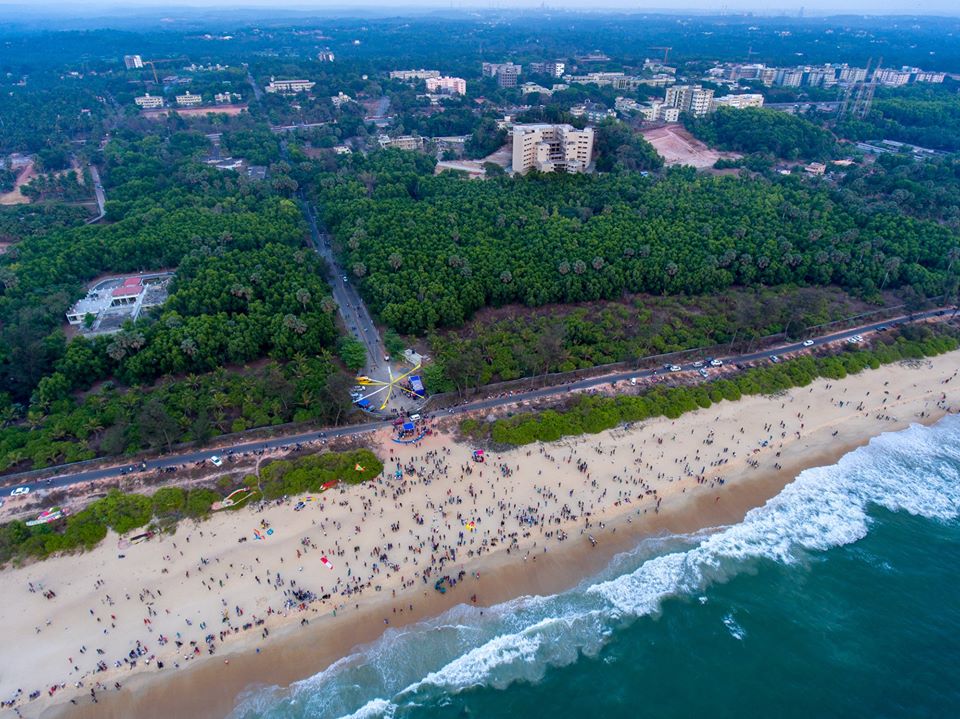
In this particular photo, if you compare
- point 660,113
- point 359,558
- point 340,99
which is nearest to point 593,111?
point 660,113

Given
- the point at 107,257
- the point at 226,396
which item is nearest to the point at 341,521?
the point at 226,396

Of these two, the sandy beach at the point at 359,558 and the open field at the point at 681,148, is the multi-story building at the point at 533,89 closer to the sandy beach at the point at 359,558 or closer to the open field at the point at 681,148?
the open field at the point at 681,148

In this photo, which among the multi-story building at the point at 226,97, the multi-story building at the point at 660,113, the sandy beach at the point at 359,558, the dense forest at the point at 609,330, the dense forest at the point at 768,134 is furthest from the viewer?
the multi-story building at the point at 226,97

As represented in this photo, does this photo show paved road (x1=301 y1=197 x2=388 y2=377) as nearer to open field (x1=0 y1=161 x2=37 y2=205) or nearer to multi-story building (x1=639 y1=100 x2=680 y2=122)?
open field (x1=0 y1=161 x2=37 y2=205)

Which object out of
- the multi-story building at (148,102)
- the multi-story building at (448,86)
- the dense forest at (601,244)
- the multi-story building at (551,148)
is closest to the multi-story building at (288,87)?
the multi-story building at (148,102)

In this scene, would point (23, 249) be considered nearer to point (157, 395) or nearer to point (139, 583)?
point (157, 395)

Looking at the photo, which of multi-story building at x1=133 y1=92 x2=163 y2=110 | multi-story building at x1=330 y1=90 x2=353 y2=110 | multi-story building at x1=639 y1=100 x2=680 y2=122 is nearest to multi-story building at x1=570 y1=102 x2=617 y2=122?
multi-story building at x1=639 y1=100 x2=680 y2=122

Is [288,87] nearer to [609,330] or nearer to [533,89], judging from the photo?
[533,89]
